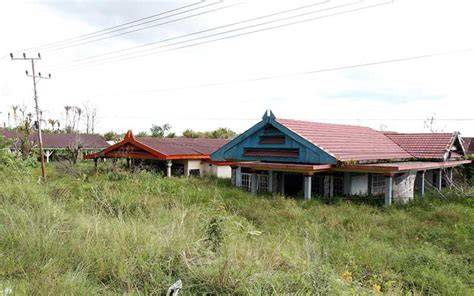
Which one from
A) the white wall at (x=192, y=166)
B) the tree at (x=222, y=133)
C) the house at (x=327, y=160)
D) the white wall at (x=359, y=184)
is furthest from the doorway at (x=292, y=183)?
the tree at (x=222, y=133)

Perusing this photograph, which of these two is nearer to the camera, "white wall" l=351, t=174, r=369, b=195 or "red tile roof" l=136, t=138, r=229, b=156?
"white wall" l=351, t=174, r=369, b=195

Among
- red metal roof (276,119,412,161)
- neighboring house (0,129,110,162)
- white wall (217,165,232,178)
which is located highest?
red metal roof (276,119,412,161)

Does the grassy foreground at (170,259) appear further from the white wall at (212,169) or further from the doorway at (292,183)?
the white wall at (212,169)

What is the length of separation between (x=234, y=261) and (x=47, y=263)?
173 centimetres

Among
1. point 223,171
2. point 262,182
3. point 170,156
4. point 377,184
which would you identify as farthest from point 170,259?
point 223,171

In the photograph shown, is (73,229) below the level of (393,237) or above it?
above

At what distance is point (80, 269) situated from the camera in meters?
3.49

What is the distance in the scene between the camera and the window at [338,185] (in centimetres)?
1513

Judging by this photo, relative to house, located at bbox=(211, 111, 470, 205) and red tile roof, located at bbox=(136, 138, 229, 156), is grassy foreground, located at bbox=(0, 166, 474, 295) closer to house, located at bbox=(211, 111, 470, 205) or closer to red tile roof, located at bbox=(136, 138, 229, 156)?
house, located at bbox=(211, 111, 470, 205)

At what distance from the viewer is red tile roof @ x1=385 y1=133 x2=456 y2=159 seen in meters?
17.8

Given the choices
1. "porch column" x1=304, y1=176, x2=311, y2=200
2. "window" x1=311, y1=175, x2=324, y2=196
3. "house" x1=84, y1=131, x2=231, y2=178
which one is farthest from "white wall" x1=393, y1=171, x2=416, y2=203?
"house" x1=84, y1=131, x2=231, y2=178

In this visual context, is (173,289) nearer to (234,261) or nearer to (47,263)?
(234,261)

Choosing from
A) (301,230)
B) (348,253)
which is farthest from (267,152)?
(348,253)

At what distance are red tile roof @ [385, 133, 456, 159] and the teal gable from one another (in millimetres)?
7111
